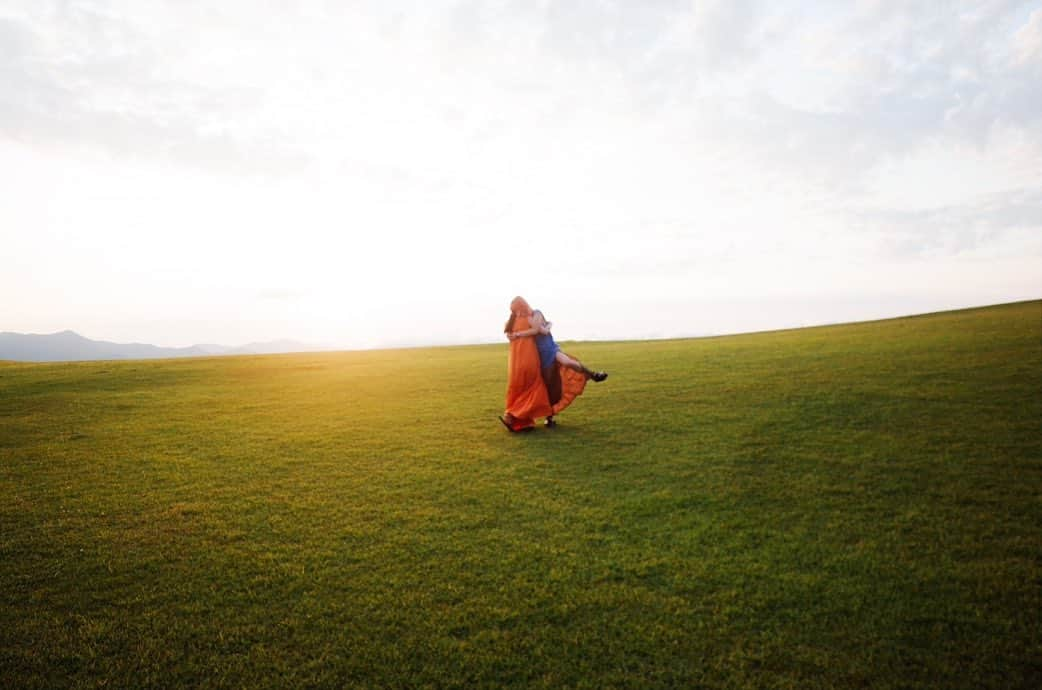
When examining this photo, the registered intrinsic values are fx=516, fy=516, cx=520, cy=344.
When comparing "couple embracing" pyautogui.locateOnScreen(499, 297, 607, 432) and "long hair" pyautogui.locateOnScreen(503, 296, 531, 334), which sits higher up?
"long hair" pyautogui.locateOnScreen(503, 296, 531, 334)

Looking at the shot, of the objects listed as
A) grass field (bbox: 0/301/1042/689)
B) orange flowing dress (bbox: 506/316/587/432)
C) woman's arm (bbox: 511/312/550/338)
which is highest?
woman's arm (bbox: 511/312/550/338)

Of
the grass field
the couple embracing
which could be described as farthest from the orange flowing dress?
the grass field

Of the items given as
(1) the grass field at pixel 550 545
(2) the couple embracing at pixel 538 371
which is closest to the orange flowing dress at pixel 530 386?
(2) the couple embracing at pixel 538 371

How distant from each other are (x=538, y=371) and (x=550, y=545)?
5839 mm

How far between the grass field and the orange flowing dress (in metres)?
0.50

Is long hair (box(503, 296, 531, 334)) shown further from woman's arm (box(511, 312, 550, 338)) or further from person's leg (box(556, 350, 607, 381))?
person's leg (box(556, 350, 607, 381))

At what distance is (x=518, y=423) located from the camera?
37.0 ft

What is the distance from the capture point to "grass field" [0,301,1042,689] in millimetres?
4281

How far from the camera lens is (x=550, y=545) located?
6145 millimetres

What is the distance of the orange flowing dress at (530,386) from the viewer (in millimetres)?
11375

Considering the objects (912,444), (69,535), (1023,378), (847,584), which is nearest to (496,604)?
(847,584)

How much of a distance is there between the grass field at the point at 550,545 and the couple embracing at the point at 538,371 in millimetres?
673

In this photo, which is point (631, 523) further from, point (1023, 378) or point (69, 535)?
point (1023, 378)

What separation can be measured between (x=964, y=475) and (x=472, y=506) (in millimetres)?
7081
